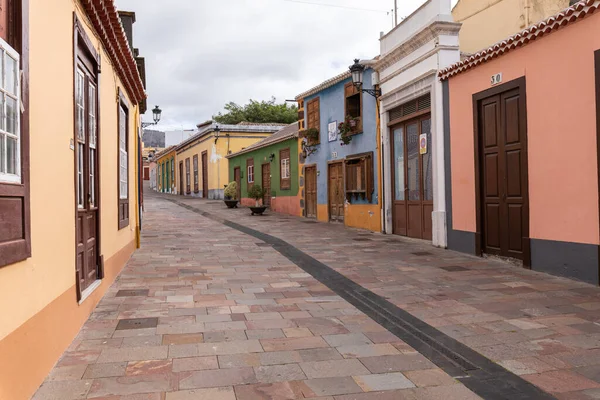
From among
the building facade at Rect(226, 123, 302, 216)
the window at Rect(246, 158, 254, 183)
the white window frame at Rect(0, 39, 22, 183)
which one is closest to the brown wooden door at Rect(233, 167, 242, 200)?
the building facade at Rect(226, 123, 302, 216)

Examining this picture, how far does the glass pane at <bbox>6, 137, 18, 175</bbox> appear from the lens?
3.00 meters

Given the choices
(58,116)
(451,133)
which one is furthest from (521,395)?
(451,133)

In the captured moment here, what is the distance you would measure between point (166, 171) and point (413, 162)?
3632 centimetres

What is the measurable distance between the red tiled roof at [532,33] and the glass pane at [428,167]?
1324mm

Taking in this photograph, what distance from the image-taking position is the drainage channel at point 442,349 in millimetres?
3346

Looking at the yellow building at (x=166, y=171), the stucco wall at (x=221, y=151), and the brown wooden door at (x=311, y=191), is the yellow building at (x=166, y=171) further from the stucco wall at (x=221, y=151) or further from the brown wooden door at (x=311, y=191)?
the brown wooden door at (x=311, y=191)

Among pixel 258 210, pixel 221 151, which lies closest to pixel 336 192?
pixel 258 210

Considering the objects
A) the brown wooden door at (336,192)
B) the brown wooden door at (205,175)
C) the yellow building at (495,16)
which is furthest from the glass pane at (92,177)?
the brown wooden door at (205,175)

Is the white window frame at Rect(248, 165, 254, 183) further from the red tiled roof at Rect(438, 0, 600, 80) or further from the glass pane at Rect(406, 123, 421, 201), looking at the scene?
the red tiled roof at Rect(438, 0, 600, 80)

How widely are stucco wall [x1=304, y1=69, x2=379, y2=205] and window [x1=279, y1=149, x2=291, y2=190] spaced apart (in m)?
2.18

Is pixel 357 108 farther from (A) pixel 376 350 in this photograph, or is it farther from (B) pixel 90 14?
(A) pixel 376 350

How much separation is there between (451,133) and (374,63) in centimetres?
376

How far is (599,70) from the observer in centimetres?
624

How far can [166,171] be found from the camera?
4459 centimetres
